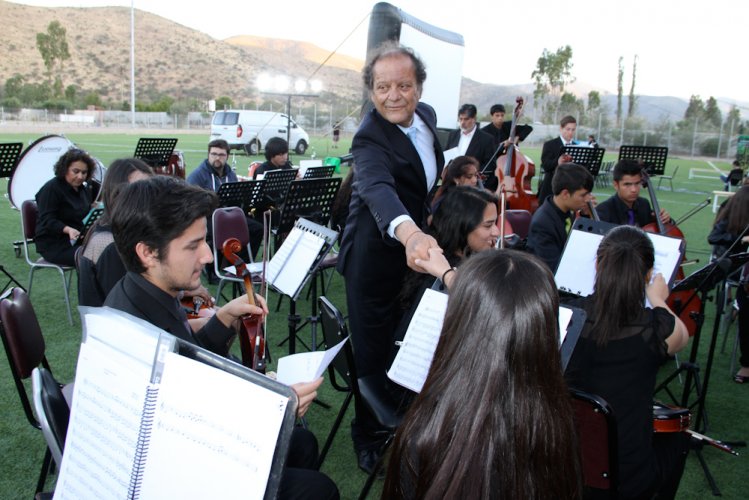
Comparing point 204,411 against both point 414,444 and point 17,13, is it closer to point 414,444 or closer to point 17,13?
point 414,444

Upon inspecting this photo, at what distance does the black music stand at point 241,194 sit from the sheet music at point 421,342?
388 centimetres

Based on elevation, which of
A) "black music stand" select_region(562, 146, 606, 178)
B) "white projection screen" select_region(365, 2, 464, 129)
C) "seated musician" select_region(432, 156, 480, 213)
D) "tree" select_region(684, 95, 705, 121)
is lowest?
"seated musician" select_region(432, 156, 480, 213)

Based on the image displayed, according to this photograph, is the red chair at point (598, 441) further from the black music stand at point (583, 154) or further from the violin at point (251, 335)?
the black music stand at point (583, 154)

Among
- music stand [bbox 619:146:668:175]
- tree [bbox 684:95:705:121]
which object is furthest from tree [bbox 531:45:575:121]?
music stand [bbox 619:146:668:175]

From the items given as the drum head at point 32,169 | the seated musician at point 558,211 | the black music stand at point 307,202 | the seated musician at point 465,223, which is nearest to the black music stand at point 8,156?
the drum head at point 32,169

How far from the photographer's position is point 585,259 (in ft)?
10.9

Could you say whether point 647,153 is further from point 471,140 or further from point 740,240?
point 740,240

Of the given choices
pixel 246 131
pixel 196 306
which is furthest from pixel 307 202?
pixel 246 131

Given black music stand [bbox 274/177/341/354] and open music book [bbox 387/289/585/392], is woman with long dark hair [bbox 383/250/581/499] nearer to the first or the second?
open music book [bbox 387/289/585/392]

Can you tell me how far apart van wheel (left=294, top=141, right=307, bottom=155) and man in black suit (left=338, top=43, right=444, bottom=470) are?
2008 centimetres

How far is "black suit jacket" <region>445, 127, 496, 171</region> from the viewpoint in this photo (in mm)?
7242

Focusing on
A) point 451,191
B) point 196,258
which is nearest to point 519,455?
point 196,258

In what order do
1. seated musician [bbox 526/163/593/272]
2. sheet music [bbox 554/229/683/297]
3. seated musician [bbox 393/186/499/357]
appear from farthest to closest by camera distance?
1. seated musician [bbox 526/163/593/272]
2. sheet music [bbox 554/229/683/297]
3. seated musician [bbox 393/186/499/357]

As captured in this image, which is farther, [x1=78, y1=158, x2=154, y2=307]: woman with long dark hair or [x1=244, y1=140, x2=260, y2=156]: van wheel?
[x1=244, y1=140, x2=260, y2=156]: van wheel
